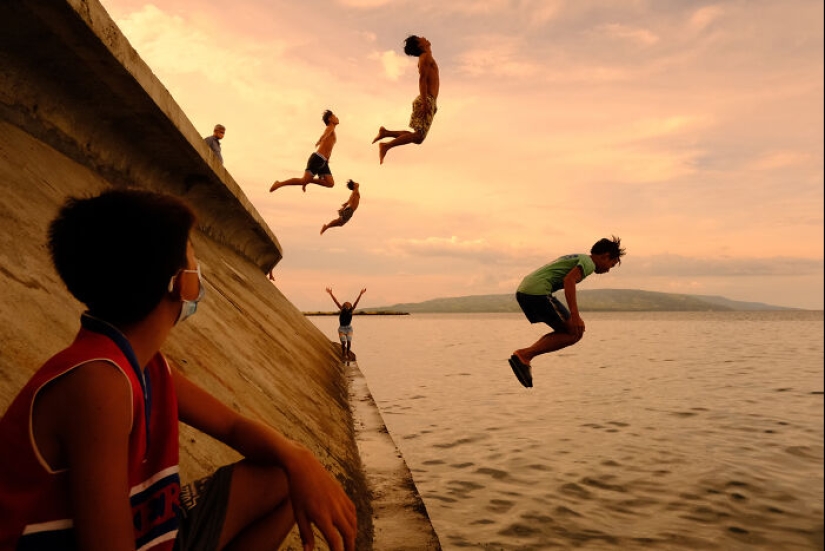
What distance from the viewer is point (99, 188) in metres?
4.70

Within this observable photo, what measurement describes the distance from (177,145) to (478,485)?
5.19 metres

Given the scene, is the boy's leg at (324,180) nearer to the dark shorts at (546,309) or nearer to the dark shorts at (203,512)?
the dark shorts at (546,309)

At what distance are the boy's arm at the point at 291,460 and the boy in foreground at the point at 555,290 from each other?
4.37 metres

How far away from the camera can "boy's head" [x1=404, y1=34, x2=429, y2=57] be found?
740cm

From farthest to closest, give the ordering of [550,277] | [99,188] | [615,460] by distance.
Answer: [615,460] < [550,277] < [99,188]

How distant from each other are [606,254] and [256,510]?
471 centimetres

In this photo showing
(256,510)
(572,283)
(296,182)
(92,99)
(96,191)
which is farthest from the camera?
(296,182)

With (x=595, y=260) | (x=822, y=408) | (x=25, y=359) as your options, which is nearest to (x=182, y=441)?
(x=25, y=359)

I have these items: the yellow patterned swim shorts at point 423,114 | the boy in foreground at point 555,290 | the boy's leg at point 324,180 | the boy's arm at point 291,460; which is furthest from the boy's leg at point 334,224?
the boy's arm at point 291,460

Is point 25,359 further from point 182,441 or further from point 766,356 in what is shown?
point 766,356

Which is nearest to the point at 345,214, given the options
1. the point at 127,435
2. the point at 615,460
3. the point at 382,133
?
the point at 382,133

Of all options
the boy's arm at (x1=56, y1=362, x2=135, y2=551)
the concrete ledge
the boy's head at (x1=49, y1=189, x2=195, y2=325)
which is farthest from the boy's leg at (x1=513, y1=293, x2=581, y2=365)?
the boy's arm at (x1=56, y1=362, x2=135, y2=551)

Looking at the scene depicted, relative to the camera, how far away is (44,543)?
125 centimetres

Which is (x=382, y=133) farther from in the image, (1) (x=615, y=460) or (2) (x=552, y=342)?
(1) (x=615, y=460)
